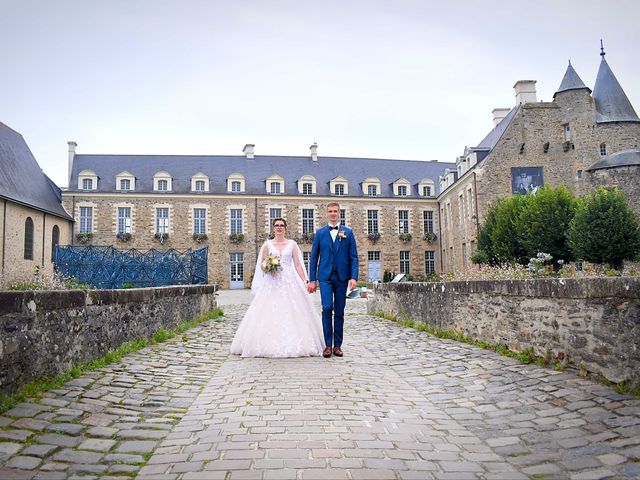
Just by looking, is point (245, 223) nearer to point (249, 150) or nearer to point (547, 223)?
point (249, 150)

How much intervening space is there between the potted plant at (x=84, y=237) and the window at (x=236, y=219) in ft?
31.0

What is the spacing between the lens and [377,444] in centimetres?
313

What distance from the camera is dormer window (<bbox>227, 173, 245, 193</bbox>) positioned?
37.8m

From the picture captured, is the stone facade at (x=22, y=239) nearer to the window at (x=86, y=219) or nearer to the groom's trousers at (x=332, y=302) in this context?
the window at (x=86, y=219)

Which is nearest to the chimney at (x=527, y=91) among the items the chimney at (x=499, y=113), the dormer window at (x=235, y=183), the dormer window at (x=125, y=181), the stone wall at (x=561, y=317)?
the chimney at (x=499, y=113)

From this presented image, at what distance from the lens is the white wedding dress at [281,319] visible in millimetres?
6508

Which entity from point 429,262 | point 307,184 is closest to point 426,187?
point 429,262

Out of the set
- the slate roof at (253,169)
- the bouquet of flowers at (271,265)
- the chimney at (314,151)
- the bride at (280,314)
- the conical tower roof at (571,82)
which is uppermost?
the conical tower roof at (571,82)

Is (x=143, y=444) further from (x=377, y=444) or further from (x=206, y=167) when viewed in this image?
(x=206, y=167)

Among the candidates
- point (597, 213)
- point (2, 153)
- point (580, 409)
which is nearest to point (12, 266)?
point (2, 153)

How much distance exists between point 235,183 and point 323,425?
3545 cm

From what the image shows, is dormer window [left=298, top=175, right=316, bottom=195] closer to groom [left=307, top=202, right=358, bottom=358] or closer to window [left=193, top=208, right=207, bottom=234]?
window [left=193, top=208, right=207, bottom=234]

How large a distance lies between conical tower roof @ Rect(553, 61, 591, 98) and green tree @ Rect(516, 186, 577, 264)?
10.3 meters

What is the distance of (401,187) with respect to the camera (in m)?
39.5
